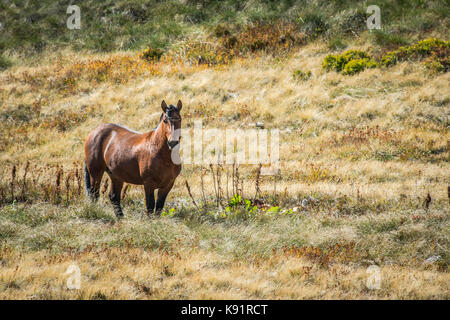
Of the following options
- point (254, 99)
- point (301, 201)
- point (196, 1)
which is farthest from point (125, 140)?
point (196, 1)

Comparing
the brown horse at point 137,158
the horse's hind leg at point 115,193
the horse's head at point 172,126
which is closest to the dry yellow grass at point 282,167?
the horse's hind leg at point 115,193

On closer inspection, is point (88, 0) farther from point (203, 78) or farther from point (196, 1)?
point (203, 78)

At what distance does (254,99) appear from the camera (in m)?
15.6

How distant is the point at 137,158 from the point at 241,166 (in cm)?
487

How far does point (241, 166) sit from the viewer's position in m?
11.7

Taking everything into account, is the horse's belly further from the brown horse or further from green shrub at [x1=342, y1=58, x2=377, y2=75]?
green shrub at [x1=342, y1=58, x2=377, y2=75]

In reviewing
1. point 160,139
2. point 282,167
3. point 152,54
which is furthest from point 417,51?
point 160,139

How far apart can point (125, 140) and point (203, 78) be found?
402 inches

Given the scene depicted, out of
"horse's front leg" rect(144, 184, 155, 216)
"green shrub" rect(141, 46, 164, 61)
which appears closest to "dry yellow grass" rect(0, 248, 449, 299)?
"horse's front leg" rect(144, 184, 155, 216)

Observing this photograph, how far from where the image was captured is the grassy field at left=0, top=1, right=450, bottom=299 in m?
5.36

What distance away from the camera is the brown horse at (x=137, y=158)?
6911 millimetres

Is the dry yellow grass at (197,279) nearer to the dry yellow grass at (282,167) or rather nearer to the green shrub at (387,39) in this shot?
the dry yellow grass at (282,167)

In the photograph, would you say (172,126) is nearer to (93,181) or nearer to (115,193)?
(115,193)

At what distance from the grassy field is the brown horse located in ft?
1.46
